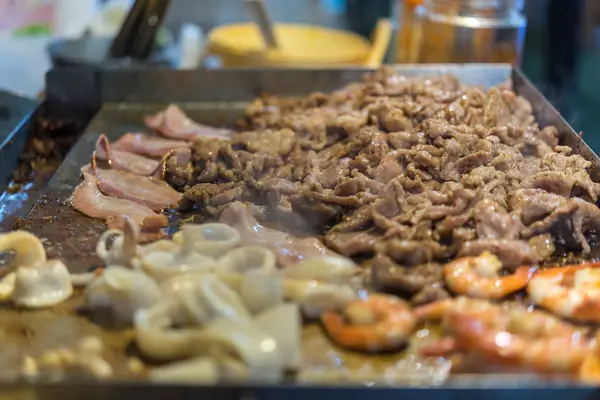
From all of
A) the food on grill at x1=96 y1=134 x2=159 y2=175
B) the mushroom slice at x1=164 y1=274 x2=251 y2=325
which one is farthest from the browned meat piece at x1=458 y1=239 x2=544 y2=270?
the food on grill at x1=96 y1=134 x2=159 y2=175

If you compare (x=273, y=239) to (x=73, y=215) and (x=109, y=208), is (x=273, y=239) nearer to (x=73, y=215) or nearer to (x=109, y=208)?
(x=109, y=208)

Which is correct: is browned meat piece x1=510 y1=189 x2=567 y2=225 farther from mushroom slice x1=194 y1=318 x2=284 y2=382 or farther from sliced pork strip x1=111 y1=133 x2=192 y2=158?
sliced pork strip x1=111 y1=133 x2=192 y2=158

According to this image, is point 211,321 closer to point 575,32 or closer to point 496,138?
point 496,138

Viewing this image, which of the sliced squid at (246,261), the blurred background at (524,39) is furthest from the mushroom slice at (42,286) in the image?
the blurred background at (524,39)

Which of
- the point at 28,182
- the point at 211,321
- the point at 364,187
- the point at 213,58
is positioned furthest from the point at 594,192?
the point at 213,58

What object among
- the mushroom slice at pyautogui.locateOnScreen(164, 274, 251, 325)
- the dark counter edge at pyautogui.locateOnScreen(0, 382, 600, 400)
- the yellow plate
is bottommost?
the yellow plate
